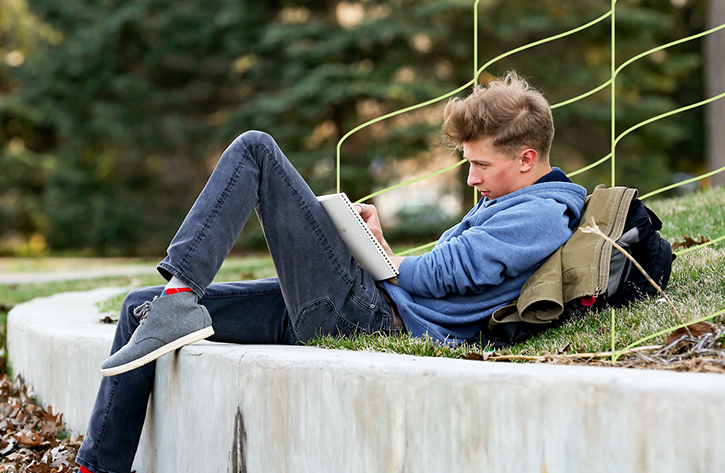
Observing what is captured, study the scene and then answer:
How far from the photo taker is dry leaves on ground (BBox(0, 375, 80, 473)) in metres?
2.98

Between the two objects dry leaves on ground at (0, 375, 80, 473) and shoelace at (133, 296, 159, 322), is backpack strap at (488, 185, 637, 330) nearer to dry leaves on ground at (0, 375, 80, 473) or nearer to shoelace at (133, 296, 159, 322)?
shoelace at (133, 296, 159, 322)

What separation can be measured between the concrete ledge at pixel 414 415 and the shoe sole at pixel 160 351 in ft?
0.20

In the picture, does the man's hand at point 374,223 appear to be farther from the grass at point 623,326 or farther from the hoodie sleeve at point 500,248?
the grass at point 623,326

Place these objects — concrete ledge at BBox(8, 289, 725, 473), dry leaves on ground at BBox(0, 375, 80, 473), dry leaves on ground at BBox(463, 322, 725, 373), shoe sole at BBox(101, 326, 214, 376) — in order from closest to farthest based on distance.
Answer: concrete ledge at BBox(8, 289, 725, 473) → dry leaves on ground at BBox(463, 322, 725, 373) → shoe sole at BBox(101, 326, 214, 376) → dry leaves on ground at BBox(0, 375, 80, 473)

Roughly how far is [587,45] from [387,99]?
3.97 m

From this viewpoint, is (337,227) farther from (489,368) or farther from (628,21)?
(628,21)

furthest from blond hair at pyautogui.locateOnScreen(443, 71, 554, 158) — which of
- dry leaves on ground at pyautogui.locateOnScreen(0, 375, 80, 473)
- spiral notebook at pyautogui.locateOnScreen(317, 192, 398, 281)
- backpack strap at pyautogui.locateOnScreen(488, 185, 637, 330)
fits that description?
dry leaves on ground at pyautogui.locateOnScreen(0, 375, 80, 473)

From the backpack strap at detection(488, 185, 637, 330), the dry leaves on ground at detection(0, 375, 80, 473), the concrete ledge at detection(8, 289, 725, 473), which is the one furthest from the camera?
the dry leaves on ground at detection(0, 375, 80, 473)

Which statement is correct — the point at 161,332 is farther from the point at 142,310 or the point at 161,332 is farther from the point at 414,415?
the point at 414,415

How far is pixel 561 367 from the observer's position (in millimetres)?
1858

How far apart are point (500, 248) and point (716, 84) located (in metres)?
10.3

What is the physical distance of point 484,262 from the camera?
2592 mm

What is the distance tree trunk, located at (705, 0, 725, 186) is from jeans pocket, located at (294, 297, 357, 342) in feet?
31.8

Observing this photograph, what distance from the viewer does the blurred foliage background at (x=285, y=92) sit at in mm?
13328
